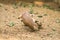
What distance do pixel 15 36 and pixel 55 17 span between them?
2948mm

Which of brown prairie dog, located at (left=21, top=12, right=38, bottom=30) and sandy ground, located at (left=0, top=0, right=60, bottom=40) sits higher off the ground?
brown prairie dog, located at (left=21, top=12, right=38, bottom=30)

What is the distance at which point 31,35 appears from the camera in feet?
22.3

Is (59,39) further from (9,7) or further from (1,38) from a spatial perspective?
(9,7)

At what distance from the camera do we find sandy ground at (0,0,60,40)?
6.68 m

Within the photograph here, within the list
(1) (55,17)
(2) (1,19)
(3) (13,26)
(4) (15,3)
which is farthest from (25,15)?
(4) (15,3)

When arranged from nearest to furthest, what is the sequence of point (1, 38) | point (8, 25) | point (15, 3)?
1. point (1, 38)
2. point (8, 25)
3. point (15, 3)

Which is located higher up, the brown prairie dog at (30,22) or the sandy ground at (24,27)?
the brown prairie dog at (30,22)

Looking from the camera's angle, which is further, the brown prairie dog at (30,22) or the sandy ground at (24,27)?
the brown prairie dog at (30,22)

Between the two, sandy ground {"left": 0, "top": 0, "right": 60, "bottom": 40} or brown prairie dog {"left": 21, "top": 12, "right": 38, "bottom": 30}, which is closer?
sandy ground {"left": 0, "top": 0, "right": 60, "bottom": 40}

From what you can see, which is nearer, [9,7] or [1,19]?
[1,19]

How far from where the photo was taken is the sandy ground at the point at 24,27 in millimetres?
6676

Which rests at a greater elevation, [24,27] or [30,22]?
[30,22]

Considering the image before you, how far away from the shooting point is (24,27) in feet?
24.6

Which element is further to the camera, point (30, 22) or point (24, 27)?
point (24, 27)
